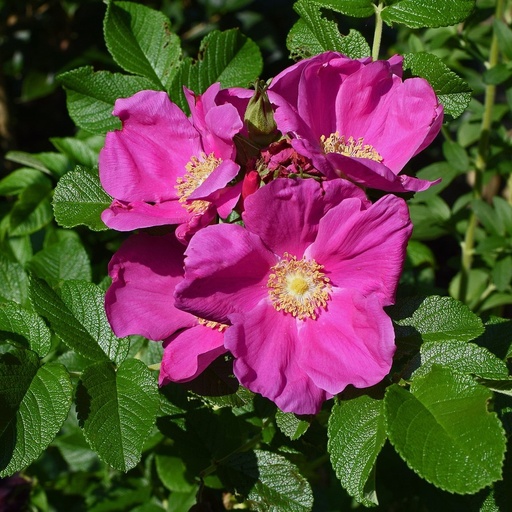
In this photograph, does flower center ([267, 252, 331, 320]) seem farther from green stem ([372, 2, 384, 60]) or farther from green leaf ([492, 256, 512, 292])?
green leaf ([492, 256, 512, 292])

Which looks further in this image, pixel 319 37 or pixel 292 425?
pixel 319 37

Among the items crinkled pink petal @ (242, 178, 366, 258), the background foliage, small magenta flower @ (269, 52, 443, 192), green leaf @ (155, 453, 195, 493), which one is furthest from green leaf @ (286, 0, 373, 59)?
green leaf @ (155, 453, 195, 493)

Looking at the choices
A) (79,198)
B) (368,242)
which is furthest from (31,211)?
(368,242)

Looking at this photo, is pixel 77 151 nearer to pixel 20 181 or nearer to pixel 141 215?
pixel 20 181

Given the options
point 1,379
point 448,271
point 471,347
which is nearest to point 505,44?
point 471,347

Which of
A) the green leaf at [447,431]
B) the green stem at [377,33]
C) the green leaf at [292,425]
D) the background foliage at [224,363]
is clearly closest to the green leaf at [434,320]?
the background foliage at [224,363]

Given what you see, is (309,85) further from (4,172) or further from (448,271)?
(448,271)
